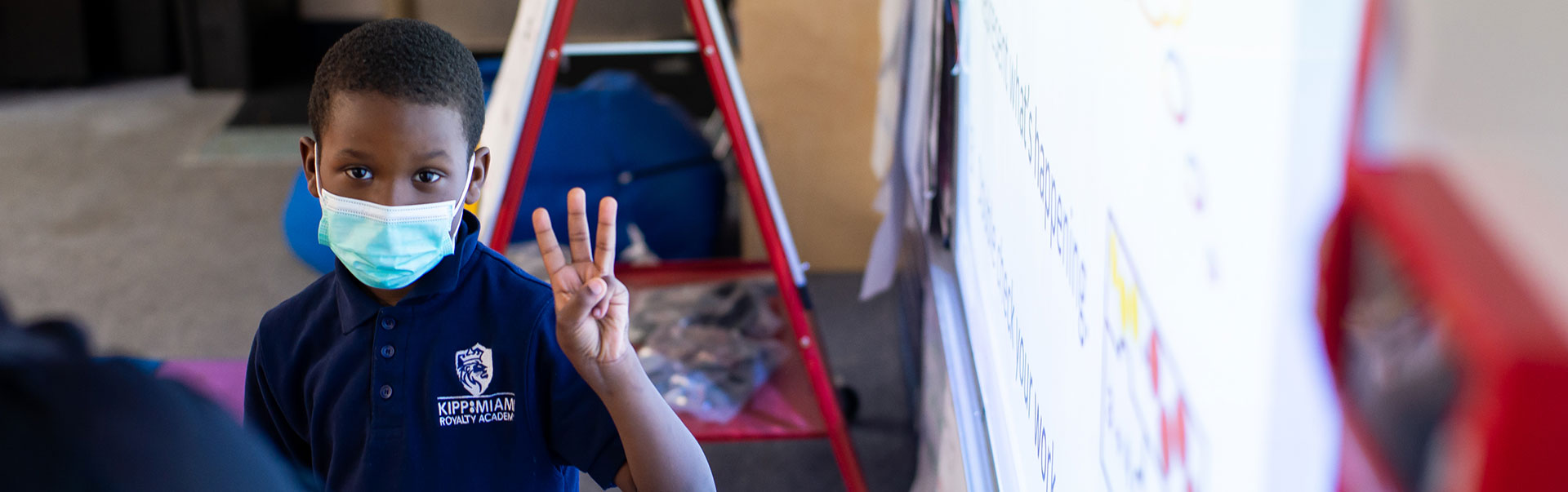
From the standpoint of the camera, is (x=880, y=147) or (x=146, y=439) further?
(x=880, y=147)

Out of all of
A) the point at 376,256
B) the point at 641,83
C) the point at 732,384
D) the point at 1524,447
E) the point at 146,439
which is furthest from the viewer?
the point at 641,83

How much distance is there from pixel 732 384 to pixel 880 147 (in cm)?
59

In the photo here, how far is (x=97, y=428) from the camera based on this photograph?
36 centimetres

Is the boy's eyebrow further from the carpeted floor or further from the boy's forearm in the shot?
the carpeted floor

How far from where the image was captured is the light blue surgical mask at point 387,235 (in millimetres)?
932

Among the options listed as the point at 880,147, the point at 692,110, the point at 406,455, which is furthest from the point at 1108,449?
the point at 692,110

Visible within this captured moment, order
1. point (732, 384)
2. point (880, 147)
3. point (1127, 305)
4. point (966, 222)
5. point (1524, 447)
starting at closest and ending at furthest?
point (1524, 447) < point (1127, 305) < point (966, 222) < point (732, 384) < point (880, 147)

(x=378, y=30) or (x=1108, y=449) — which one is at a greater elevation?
(x=378, y=30)

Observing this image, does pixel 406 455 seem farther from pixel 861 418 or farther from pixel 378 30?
pixel 861 418

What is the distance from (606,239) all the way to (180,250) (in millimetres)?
2982

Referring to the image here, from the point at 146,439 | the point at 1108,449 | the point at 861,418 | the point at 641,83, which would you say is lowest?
the point at 861,418

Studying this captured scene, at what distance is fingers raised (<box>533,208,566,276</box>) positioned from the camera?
0.85m

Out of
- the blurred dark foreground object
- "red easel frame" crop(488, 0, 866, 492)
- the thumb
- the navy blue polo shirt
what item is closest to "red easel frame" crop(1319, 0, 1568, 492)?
the blurred dark foreground object

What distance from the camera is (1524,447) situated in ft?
0.78
